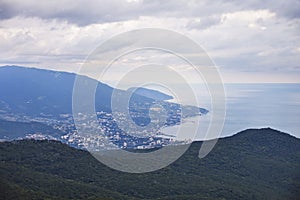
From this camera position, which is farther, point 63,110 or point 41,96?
point 41,96

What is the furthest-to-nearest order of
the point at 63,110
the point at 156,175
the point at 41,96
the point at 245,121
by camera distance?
the point at 41,96
the point at 63,110
the point at 245,121
the point at 156,175

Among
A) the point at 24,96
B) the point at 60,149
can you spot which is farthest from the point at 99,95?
the point at 60,149

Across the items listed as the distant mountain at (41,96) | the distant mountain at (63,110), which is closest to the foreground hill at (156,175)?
the distant mountain at (63,110)

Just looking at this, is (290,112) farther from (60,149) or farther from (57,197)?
(57,197)

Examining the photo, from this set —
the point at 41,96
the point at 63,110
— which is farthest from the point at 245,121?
the point at 41,96

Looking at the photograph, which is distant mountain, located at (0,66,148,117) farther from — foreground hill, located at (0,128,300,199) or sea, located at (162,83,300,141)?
foreground hill, located at (0,128,300,199)

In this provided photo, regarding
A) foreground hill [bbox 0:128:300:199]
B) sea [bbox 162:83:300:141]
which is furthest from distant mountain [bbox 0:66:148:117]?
foreground hill [bbox 0:128:300:199]

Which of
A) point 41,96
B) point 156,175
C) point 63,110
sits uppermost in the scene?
point 41,96

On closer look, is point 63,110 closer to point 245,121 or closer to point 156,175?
point 245,121

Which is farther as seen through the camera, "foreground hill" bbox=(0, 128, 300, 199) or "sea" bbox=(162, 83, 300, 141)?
"sea" bbox=(162, 83, 300, 141)

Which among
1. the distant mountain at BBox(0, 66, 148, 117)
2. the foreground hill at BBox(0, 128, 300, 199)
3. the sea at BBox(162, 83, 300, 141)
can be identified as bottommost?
the foreground hill at BBox(0, 128, 300, 199)
